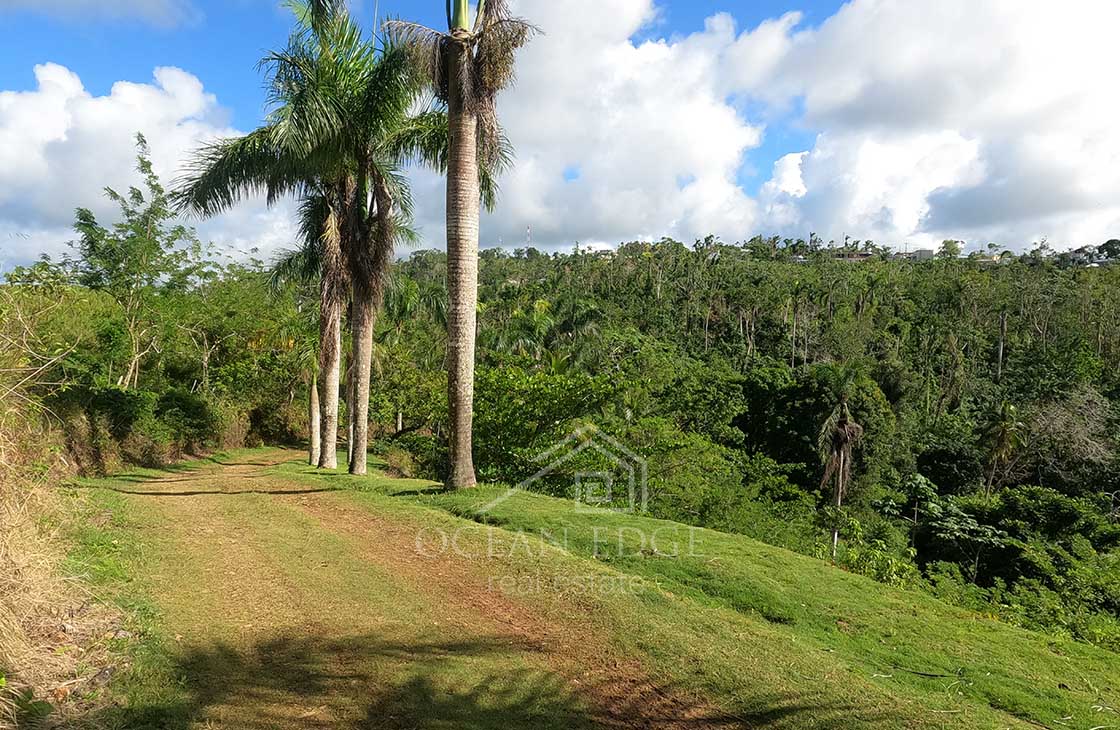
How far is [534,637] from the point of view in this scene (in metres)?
5.85

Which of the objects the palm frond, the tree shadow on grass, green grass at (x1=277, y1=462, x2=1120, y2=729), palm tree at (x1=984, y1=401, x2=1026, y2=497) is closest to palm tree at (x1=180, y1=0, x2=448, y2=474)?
the palm frond

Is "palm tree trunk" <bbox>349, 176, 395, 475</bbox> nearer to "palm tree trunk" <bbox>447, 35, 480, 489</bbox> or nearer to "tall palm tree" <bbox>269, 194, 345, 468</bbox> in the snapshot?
"tall palm tree" <bbox>269, 194, 345, 468</bbox>

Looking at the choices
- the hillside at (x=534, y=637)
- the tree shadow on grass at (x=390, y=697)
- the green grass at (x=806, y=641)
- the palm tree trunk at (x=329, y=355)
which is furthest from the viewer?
the palm tree trunk at (x=329, y=355)

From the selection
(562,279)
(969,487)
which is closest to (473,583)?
(969,487)

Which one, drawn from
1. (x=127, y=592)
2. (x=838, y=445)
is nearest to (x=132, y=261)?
(x=127, y=592)

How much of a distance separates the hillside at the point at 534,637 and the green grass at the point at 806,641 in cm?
3

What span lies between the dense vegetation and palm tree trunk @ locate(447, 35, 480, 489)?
4.22 m

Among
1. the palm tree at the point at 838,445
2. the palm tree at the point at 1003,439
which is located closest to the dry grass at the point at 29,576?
the palm tree at the point at 838,445

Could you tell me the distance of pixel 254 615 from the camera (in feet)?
19.5

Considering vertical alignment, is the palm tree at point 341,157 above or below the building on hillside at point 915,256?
below

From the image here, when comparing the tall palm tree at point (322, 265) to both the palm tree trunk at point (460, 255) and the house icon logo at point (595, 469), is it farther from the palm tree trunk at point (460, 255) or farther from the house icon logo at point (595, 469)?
the house icon logo at point (595, 469)

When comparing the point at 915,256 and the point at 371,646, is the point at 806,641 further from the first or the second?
the point at 915,256

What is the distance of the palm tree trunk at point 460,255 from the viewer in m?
11.5

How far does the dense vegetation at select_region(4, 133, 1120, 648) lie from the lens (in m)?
16.0
